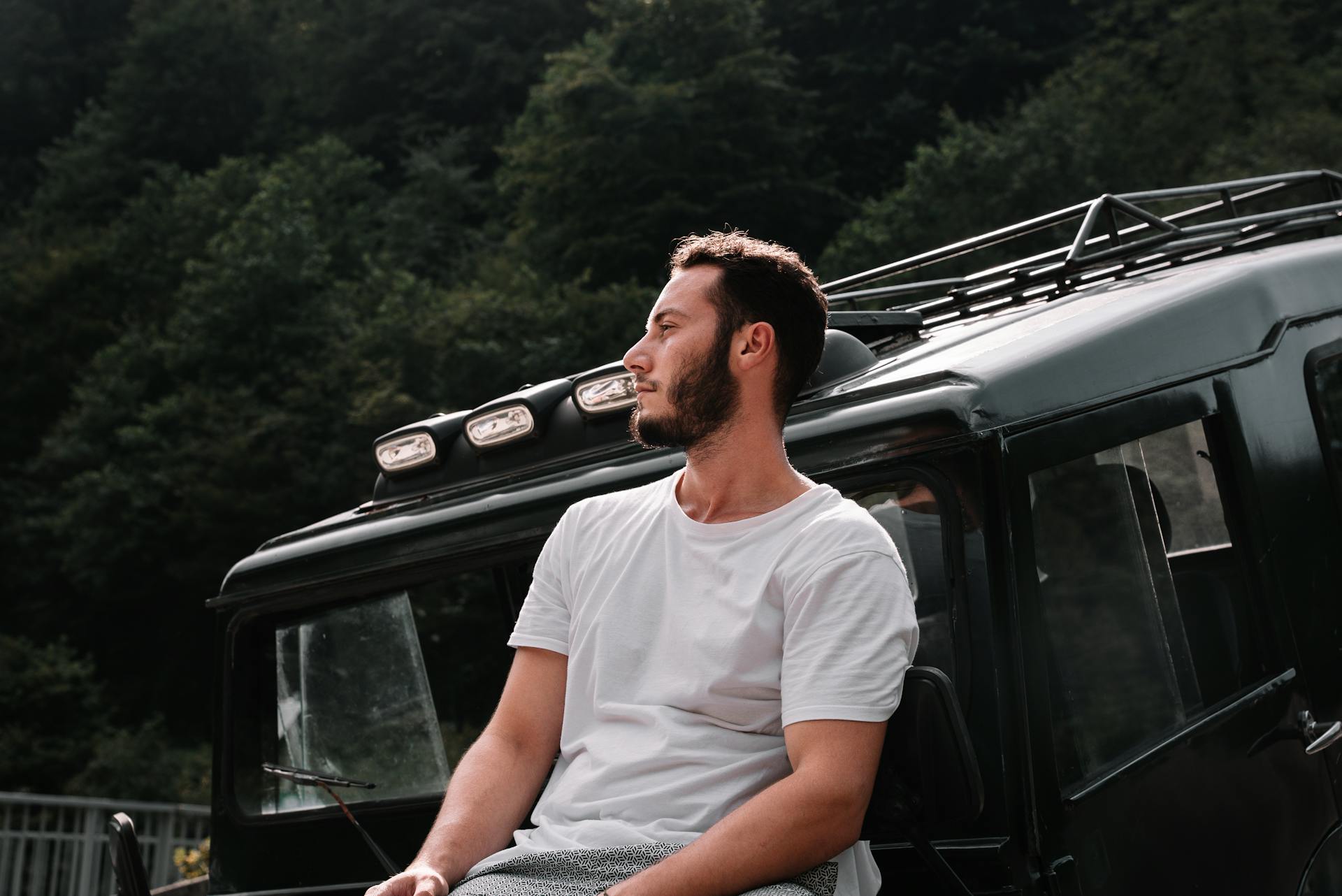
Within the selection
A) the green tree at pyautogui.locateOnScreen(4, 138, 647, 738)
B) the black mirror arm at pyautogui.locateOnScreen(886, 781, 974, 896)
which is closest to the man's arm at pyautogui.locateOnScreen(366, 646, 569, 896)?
the black mirror arm at pyautogui.locateOnScreen(886, 781, 974, 896)

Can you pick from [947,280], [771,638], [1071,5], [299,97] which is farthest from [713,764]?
[299,97]

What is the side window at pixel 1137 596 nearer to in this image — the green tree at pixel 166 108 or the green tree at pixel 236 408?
the green tree at pixel 236 408

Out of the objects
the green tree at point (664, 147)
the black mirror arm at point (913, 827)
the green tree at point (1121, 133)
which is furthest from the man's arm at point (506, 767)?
the green tree at point (664, 147)

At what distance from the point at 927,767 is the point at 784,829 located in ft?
0.85

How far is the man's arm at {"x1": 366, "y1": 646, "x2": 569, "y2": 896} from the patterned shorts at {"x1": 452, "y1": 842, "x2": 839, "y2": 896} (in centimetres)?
11

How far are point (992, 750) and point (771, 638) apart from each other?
482mm

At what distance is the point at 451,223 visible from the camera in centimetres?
4169

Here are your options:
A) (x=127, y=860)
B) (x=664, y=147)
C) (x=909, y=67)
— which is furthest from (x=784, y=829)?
(x=909, y=67)

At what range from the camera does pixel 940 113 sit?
3716cm

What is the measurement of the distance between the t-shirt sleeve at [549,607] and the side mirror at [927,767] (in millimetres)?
629

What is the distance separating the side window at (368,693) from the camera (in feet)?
11.5

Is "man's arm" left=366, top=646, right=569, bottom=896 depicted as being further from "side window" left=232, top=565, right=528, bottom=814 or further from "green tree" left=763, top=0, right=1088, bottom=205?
"green tree" left=763, top=0, right=1088, bottom=205

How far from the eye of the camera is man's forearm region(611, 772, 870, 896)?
200cm

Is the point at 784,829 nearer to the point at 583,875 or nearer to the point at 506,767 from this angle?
the point at 583,875
